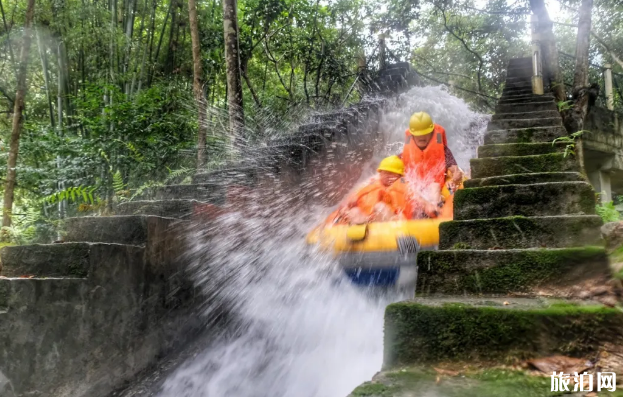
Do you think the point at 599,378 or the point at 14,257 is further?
the point at 14,257

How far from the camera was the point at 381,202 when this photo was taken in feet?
13.0

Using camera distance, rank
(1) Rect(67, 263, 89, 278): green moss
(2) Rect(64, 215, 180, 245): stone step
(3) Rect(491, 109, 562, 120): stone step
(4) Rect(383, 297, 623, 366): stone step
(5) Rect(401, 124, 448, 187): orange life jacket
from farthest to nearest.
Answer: (3) Rect(491, 109, 562, 120): stone step < (5) Rect(401, 124, 448, 187): orange life jacket < (2) Rect(64, 215, 180, 245): stone step < (1) Rect(67, 263, 89, 278): green moss < (4) Rect(383, 297, 623, 366): stone step

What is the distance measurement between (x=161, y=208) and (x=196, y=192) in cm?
52

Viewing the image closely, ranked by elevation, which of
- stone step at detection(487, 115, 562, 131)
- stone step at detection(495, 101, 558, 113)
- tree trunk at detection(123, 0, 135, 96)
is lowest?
stone step at detection(487, 115, 562, 131)

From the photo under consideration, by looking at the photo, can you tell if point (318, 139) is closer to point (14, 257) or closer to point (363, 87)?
point (14, 257)

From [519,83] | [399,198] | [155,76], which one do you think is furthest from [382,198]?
[155,76]

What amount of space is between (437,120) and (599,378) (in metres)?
6.57

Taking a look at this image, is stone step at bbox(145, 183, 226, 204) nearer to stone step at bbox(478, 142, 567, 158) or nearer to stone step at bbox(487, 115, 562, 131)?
stone step at bbox(478, 142, 567, 158)

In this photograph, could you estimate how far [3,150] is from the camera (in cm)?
813

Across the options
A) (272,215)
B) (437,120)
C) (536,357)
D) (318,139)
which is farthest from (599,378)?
(437,120)

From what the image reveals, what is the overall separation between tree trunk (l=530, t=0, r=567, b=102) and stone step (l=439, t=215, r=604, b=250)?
14.2ft

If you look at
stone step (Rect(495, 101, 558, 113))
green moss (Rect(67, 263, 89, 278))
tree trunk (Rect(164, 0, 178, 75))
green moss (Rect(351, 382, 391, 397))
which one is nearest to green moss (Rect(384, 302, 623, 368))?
green moss (Rect(351, 382, 391, 397))

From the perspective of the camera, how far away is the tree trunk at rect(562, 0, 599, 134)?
5180 millimetres

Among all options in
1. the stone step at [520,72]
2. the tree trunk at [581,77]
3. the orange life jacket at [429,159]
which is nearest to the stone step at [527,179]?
the orange life jacket at [429,159]
